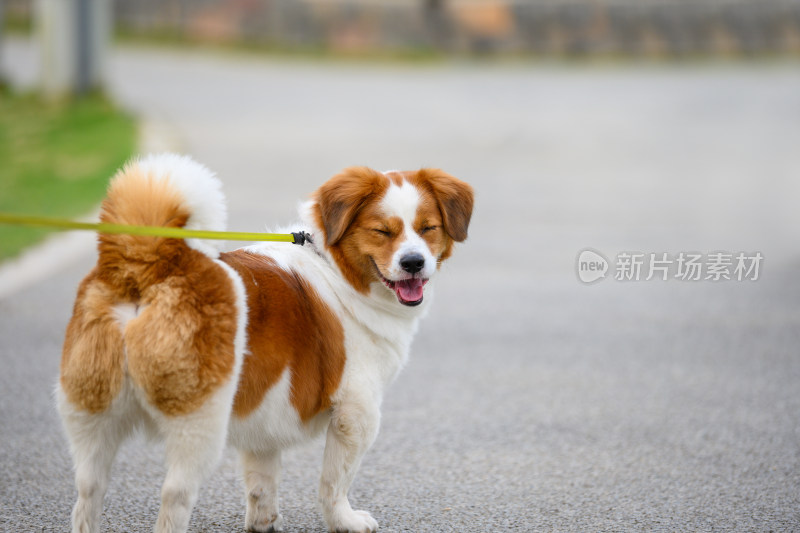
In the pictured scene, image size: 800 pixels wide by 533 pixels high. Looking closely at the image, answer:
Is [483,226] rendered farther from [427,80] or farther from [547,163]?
[427,80]

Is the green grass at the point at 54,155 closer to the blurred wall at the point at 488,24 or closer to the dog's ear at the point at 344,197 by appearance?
the dog's ear at the point at 344,197

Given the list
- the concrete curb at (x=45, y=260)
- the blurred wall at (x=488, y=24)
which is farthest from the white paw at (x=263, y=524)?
the blurred wall at (x=488, y=24)

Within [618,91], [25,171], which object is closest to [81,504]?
[25,171]

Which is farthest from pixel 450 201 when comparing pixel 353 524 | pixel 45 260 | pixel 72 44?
pixel 72 44

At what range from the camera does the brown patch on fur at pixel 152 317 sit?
3.69m

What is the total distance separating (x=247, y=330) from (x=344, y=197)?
2.46ft

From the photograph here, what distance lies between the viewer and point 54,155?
15008 mm

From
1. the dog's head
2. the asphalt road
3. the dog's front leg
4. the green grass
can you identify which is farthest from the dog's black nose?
the green grass

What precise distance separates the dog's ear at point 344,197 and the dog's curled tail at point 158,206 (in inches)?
21.2

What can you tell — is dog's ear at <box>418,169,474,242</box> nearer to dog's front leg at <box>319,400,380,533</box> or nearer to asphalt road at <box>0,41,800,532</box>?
dog's front leg at <box>319,400,380,533</box>

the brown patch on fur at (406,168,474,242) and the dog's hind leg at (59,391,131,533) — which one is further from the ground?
the brown patch on fur at (406,168,474,242)

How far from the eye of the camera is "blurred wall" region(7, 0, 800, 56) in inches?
1141

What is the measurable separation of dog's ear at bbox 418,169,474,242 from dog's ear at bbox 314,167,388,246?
0.23 m

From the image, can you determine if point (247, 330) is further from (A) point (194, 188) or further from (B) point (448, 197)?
(B) point (448, 197)
